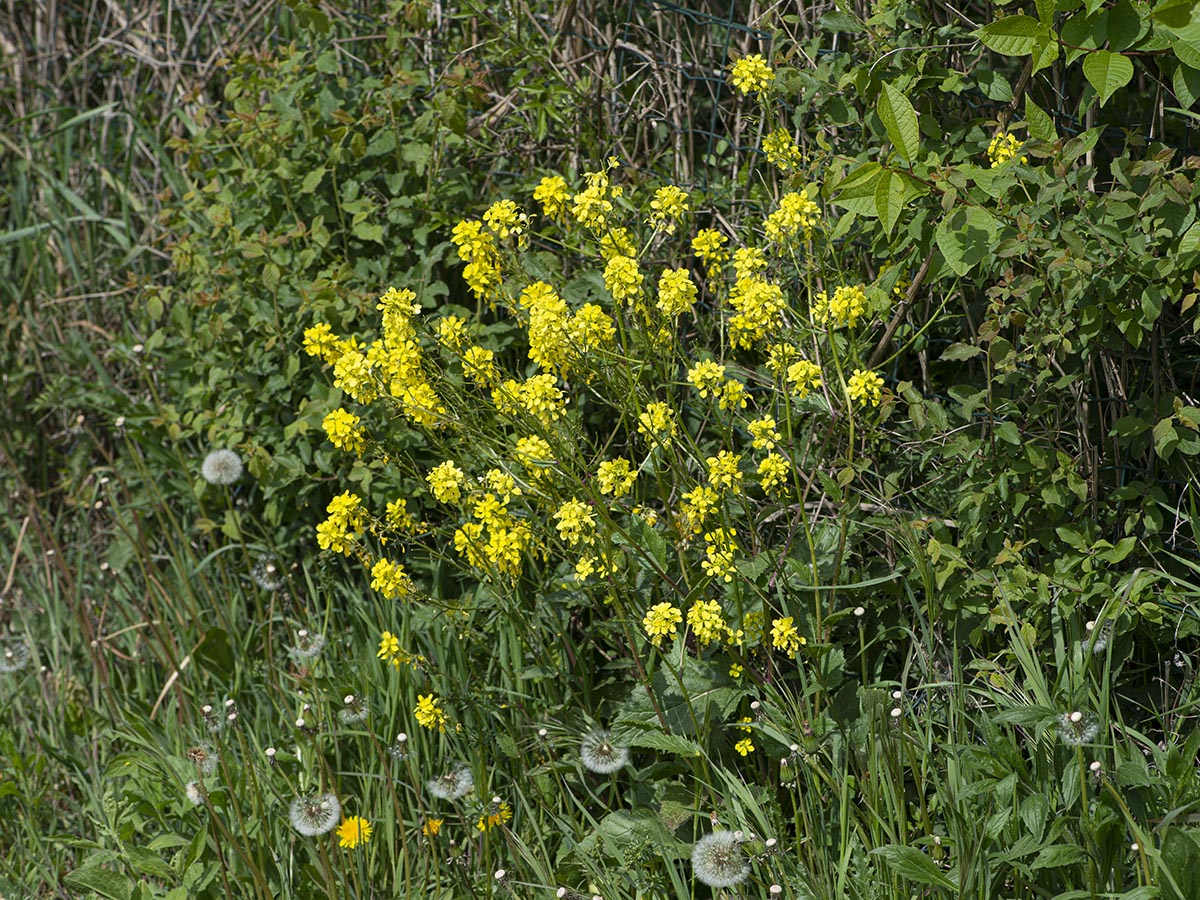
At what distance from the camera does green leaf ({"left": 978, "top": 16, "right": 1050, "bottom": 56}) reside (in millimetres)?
1937

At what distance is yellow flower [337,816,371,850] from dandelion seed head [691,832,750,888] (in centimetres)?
64

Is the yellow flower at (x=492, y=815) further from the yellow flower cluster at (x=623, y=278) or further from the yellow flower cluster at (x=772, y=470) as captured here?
the yellow flower cluster at (x=623, y=278)

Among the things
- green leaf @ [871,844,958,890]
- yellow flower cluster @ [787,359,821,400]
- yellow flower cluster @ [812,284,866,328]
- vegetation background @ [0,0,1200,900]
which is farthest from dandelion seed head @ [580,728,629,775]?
yellow flower cluster @ [812,284,866,328]

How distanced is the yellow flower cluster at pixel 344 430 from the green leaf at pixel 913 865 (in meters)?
1.23

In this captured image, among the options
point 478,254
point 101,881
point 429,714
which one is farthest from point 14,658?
point 478,254

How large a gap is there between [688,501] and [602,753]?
0.49m

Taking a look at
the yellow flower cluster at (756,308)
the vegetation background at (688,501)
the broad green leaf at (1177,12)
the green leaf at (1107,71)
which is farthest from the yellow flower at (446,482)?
the broad green leaf at (1177,12)

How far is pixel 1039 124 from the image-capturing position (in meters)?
2.13

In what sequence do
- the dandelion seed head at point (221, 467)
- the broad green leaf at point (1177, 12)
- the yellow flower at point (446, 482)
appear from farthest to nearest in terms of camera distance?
the dandelion seed head at point (221, 467) → the yellow flower at point (446, 482) → the broad green leaf at point (1177, 12)

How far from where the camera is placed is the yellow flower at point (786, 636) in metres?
2.17

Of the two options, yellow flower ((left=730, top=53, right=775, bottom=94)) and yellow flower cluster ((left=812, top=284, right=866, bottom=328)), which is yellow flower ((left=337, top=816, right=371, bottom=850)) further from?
yellow flower ((left=730, top=53, right=775, bottom=94))

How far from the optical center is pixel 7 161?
180 inches

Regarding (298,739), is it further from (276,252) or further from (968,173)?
(968,173)

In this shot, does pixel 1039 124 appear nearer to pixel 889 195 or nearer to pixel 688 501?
pixel 889 195
